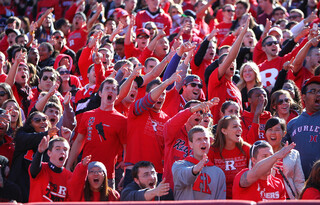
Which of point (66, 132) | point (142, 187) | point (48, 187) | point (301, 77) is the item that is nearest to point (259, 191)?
point (142, 187)

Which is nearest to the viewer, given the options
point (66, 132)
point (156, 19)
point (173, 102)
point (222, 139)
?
point (222, 139)

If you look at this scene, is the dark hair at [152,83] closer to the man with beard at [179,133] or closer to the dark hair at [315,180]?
the man with beard at [179,133]

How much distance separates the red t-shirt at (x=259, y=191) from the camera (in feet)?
21.7

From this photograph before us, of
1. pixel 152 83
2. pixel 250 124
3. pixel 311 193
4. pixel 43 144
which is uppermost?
pixel 152 83

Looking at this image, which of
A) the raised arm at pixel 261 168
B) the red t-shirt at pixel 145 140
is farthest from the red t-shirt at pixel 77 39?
the raised arm at pixel 261 168

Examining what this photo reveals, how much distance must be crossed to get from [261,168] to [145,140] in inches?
70.9

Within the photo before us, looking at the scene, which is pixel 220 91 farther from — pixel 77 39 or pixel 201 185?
pixel 77 39

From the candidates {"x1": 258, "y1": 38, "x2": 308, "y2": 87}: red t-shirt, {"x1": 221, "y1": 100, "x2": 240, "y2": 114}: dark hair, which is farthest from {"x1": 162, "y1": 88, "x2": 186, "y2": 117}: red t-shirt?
{"x1": 258, "y1": 38, "x2": 308, "y2": 87}: red t-shirt

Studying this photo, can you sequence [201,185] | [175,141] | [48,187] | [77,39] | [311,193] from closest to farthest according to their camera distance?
[311,193], [201,185], [48,187], [175,141], [77,39]

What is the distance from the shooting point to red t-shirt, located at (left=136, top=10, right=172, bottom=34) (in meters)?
13.3

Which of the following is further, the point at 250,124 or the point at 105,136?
the point at 250,124

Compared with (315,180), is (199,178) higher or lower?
higher

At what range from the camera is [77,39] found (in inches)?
532

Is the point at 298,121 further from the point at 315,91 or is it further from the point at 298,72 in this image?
the point at 298,72
